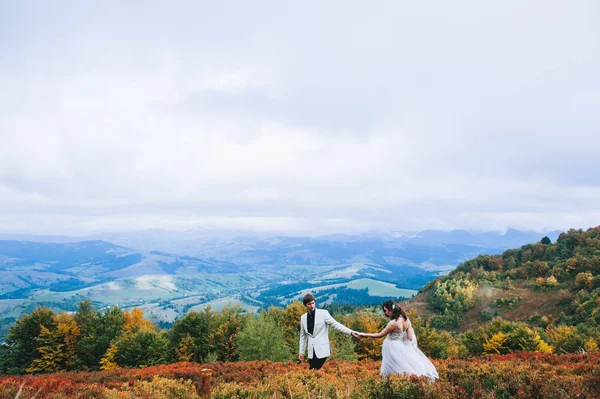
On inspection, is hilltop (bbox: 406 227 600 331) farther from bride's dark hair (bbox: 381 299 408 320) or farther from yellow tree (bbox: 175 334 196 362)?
bride's dark hair (bbox: 381 299 408 320)

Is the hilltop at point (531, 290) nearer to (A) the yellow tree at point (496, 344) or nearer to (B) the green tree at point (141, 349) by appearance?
(A) the yellow tree at point (496, 344)

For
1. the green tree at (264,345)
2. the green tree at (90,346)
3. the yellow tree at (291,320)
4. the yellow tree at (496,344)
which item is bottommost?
the green tree at (90,346)

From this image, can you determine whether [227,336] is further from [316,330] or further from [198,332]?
[316,330]

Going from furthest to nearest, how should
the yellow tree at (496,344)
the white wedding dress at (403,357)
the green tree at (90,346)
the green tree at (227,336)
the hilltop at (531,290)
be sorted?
the hilltop at (531,290) → the green tree at (90,346) → the green tree at (227,336) → the yellow tree at (496,344) → the white wedding dress at (403,357)

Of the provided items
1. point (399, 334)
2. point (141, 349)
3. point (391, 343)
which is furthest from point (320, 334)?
point (141, 349)

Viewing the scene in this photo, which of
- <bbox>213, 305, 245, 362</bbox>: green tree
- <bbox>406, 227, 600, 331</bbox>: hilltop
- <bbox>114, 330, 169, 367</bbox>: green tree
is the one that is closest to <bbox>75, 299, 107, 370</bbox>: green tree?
<bbox>114, 330, 169, 367</bbox>: green tree

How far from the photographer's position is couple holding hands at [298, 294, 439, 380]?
845cm

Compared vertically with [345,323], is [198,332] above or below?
above

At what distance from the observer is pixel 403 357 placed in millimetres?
8570

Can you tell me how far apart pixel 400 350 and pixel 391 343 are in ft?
0.98

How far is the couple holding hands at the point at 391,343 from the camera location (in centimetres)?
845

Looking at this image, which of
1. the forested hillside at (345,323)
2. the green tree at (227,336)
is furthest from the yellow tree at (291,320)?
the green tree at (227,336)

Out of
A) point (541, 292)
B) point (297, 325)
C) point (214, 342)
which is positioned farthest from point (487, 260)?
point (214, 342)

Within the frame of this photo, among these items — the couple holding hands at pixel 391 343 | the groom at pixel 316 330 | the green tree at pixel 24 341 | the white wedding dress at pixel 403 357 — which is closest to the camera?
the white wedding dress at pixel 403 357
